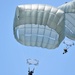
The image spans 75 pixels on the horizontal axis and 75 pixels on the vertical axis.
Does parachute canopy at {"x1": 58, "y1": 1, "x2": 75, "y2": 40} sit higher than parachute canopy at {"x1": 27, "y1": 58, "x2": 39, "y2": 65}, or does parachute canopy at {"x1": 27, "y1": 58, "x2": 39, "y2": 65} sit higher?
parachute canopy at {"x1": 58, "y1": 1, "x2": 75, "y2": 40}

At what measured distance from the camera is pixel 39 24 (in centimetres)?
3512

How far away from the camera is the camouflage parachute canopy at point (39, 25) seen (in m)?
35.1

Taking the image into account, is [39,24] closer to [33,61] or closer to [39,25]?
[39,25]

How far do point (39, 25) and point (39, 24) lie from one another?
1.15 feet

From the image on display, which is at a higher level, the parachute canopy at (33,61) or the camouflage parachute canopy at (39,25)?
the camouflage parachute canopy at (39,25)

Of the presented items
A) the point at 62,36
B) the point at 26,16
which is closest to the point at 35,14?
the point at 26,16

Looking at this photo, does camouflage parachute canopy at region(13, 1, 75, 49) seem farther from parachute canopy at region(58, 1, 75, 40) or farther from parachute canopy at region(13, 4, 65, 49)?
parachute canopy at region(58, 1, 75, 40)

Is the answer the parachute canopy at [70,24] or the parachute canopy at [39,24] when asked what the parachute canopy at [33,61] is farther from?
the parachute canopy at [70,24]

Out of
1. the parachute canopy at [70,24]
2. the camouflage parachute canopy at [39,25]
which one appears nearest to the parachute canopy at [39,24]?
the camouflage parachute canopy at [39,25]

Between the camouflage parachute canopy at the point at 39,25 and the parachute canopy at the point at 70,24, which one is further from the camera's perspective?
the parachute canopy at the point at 70,24

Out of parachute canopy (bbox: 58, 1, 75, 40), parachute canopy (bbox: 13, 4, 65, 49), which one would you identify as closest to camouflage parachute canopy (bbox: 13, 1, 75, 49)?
parachute canopy (bbox: 13, 4, 65, 49)

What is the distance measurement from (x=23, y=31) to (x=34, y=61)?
2.86 metres

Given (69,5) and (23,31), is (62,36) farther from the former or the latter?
(69,5)

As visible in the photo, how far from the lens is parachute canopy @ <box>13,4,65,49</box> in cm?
3503
